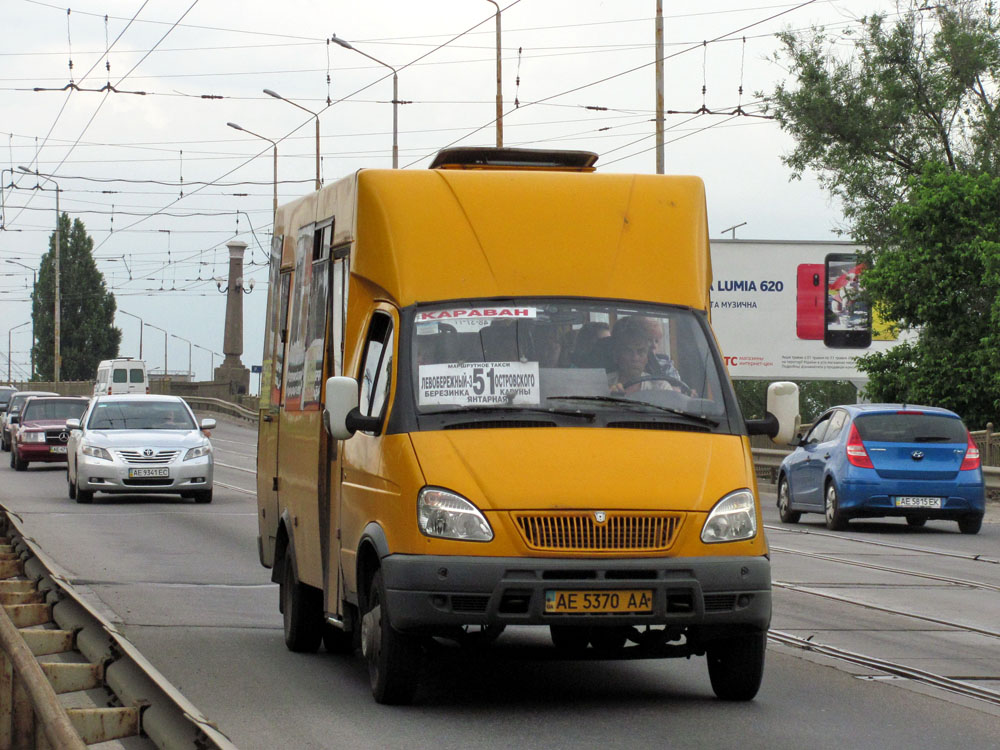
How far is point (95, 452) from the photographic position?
24.4 m

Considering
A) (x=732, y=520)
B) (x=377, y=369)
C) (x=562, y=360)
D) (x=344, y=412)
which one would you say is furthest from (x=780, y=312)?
(x=732, y=520)

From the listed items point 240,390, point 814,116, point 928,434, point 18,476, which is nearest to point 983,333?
point 814,116

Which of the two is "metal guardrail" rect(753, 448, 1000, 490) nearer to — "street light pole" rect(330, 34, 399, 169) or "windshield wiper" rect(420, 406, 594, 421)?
"street light pole" rect(330, 34, 399, 169)

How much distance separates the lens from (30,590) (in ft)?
36.8

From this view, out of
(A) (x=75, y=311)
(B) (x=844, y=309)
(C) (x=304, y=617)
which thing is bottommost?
(C) (x=304, y=617)

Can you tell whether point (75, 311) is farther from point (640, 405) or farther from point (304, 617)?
point (640, 405)

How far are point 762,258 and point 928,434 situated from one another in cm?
2808

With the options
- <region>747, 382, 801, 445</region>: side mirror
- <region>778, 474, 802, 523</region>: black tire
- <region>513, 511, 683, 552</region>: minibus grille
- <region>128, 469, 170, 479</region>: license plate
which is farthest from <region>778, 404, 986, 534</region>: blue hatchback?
<region>513, 511, 683, 552</region>: minibus grille

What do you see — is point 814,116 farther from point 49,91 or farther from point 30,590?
point 30,590

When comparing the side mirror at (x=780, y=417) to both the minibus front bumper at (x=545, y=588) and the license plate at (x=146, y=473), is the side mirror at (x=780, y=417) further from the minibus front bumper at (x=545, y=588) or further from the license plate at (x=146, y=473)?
the license plate at (x=146, y=473)

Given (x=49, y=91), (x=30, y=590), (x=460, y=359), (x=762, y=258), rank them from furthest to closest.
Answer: (x=762, y=258) → (x=49, y=91) → (x=30, y=590) → (x=460, y=359)

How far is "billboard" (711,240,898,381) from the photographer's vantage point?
48.5 m

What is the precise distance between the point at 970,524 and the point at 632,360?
14.3 metres

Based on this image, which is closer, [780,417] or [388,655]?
[388,655]
